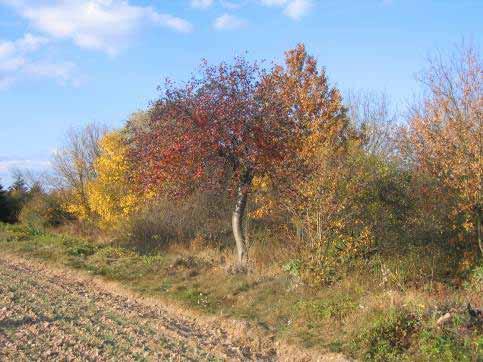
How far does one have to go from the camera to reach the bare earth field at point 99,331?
735 centimetres

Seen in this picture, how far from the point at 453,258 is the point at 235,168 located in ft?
18.6

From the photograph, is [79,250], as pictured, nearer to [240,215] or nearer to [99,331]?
[240,215]

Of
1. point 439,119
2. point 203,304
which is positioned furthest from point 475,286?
point 203,304

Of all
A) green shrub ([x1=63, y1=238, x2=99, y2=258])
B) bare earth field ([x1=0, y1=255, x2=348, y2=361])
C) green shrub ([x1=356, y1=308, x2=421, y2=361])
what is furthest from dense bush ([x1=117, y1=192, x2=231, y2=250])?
green shrub ([x1=356, y1=308, x2=421, y2=361])

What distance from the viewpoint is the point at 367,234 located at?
11750 millimetres

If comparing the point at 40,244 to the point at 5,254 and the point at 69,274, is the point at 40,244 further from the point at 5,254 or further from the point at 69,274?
the point at 69,274

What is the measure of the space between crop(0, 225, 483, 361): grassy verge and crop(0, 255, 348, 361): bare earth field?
0.73 metres

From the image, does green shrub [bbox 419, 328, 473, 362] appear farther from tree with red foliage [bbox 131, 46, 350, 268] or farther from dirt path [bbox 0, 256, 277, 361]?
tree with red foliage [bbox 131, 46, 350, 268]

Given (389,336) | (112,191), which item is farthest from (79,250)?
(389,336)

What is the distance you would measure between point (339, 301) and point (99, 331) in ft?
14.1

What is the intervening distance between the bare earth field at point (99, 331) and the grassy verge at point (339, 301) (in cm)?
73

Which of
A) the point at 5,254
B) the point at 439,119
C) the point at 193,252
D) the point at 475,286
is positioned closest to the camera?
the point at 475,286

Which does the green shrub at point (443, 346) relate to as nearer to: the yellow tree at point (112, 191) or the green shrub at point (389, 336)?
the green shrub at point (389, 336)

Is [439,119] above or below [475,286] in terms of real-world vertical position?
above
